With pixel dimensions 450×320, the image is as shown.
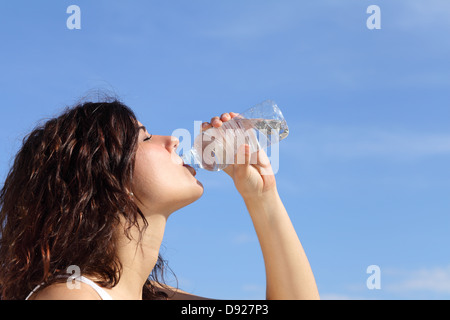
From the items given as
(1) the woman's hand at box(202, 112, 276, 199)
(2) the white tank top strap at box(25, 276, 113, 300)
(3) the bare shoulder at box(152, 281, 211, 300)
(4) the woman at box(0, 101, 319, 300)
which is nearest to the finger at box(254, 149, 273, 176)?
(1) the woman's hand at box(202, 112, 276, 199)

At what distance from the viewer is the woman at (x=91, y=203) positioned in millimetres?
3059

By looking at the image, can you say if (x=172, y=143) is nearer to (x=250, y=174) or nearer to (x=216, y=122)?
(x=216, y=122)

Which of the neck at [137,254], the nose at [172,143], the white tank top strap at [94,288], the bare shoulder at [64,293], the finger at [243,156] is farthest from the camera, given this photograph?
the finger at [243,156]

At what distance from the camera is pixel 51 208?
3.15 meters

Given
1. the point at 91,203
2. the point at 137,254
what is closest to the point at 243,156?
the point at 137,254

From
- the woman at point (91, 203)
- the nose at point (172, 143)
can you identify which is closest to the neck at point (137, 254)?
the woman at point (91, 203)

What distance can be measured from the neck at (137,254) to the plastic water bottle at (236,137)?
67cm

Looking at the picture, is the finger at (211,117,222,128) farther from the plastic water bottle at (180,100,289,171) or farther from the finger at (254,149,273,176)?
the finger at (254,149,273,176)

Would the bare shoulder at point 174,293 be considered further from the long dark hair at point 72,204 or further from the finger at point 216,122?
the finger at point 216,122

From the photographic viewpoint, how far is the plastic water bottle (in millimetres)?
3959

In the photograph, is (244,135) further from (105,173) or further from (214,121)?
(105,173)
